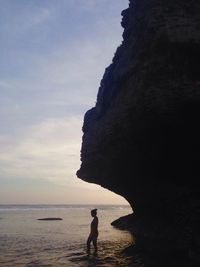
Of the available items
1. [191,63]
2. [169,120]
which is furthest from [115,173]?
[191,63]

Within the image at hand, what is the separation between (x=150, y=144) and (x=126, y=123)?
61.4 inches

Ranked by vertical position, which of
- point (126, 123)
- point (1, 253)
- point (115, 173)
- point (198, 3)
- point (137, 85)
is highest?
point (198, 3)

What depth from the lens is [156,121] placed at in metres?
17.2

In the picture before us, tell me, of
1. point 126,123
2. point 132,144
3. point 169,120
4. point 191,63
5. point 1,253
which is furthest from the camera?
point 1,253

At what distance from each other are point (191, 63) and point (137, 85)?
2.38 m

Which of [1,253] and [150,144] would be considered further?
[1,253]

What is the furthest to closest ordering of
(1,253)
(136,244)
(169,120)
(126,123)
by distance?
(136,244) < (1,253) < (126,123) < (169,120)

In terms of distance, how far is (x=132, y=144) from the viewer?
20.3 m

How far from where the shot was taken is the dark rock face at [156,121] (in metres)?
15.7

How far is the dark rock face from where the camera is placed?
51.5ft

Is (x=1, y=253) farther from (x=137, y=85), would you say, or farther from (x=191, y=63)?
(x=191, y=63)

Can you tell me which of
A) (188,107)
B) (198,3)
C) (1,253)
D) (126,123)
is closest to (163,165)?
(126,123)

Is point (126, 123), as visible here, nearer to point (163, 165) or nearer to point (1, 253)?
point (163, 165)

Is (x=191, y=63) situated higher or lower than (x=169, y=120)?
higher
